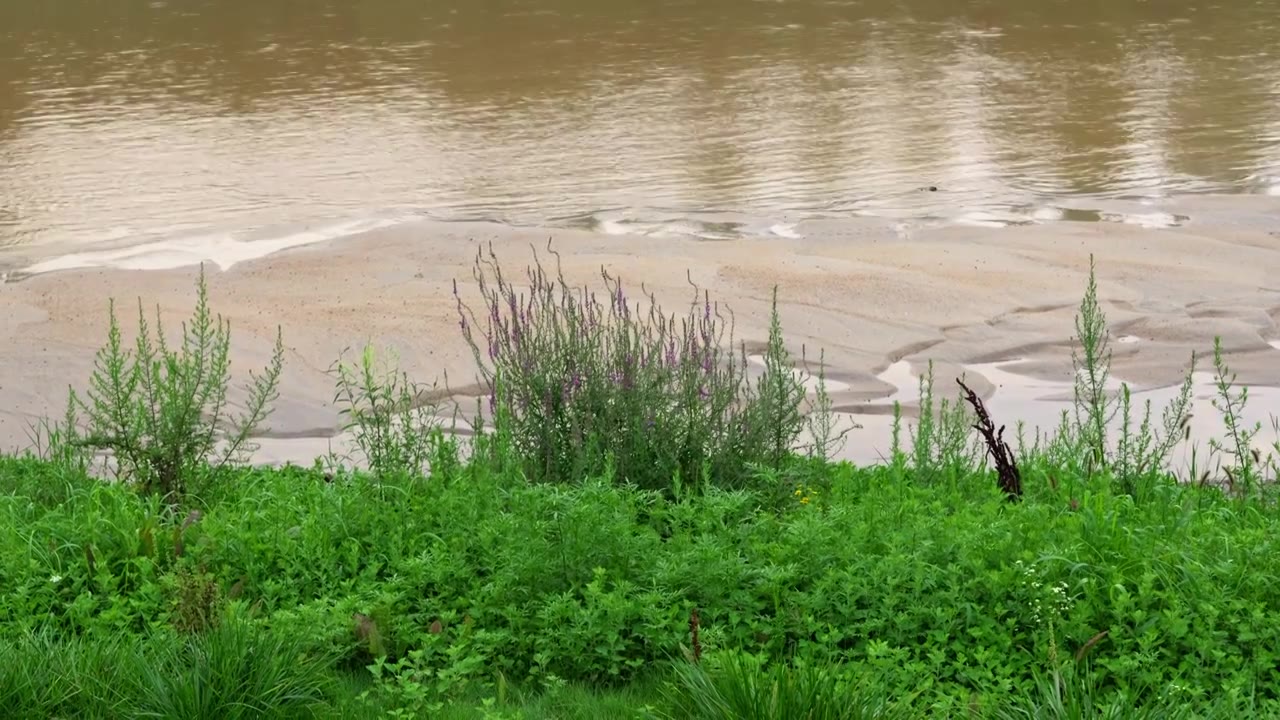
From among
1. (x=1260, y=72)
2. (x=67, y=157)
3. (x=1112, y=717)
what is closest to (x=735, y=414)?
(x=1112, y=717)

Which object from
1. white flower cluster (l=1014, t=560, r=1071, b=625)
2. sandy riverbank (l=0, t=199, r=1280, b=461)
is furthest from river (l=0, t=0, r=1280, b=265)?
white flower cluster (l=1014, t=560, r=1071, b=625)

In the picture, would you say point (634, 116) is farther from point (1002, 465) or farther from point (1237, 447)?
point (1002, 465)

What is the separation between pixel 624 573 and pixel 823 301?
14.3ft

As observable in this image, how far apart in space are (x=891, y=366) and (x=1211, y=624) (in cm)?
383

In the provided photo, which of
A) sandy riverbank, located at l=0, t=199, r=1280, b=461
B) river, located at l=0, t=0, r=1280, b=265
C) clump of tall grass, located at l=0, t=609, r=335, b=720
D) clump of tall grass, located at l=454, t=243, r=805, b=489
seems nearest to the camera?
clump of tall grass, located at l=0, t=609, r=335, b=720

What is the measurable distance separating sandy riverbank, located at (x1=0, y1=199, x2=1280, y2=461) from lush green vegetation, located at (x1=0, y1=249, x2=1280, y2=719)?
130 centimetres

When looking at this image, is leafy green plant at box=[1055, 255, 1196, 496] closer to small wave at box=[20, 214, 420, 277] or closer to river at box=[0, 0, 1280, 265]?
river at box=[0, 0, 1280, 265]

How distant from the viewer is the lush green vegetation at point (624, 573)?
436 centimetres

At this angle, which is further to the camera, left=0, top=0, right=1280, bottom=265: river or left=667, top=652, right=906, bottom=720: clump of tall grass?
left=0, top=0, right=1280, bottom=265: river

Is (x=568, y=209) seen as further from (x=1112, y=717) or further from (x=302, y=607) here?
(x=1112, y=717)

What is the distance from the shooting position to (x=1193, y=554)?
15.9 ft

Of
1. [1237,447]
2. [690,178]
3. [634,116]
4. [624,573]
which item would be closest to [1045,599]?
[624,573]

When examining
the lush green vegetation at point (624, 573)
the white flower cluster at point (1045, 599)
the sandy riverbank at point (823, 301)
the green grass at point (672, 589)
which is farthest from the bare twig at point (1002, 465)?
the sandy riverbank at point (823, 301)

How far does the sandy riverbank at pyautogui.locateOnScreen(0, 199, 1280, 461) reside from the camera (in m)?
7.94
